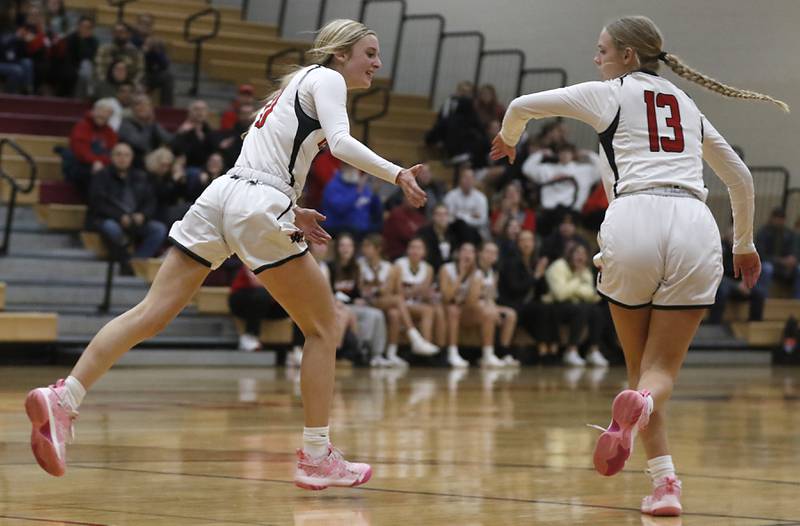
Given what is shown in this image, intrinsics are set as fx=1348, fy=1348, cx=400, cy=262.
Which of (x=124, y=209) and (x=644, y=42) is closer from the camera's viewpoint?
(x=644, y=42)

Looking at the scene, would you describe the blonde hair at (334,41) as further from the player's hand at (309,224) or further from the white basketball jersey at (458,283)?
the white basketball jersey at (458,283)

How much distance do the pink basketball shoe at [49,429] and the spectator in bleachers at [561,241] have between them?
→ 12129 millimetres

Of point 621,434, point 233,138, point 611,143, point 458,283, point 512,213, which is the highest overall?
point 611,143

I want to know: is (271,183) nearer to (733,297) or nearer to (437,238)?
(437,238)

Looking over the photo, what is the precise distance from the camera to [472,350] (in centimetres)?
1600

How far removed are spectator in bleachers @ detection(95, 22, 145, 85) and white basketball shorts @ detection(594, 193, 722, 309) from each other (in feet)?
42.9

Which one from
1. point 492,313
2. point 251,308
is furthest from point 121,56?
point 492,313

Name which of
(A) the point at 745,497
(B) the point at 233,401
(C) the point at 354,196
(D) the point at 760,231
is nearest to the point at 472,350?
(C) the point at 354,196

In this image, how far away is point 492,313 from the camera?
1538cm

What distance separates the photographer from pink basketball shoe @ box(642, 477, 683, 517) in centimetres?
446

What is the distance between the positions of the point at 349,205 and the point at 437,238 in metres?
1.10

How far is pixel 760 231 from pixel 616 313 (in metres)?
14.7

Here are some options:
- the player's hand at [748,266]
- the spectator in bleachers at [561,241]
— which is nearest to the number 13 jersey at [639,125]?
the player's hand at [748,266]

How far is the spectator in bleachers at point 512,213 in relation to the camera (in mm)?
16719
